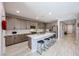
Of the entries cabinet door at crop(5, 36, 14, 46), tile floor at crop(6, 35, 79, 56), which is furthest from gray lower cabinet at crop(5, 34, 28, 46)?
tile floor at crop(6, 35, 79, 56)

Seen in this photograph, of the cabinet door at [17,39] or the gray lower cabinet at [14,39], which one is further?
the cabinet door at [17,39]

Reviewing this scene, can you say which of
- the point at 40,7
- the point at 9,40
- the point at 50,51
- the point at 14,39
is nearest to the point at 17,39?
the point at 14,39

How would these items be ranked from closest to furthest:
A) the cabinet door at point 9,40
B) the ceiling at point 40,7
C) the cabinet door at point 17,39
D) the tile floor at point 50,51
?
the ceiling at point 40,7 → the tile floor at point 50,51 → the cabinet door at point 9,40 → the cabinet door at point 17,39

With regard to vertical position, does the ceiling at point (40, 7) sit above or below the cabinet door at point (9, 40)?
above

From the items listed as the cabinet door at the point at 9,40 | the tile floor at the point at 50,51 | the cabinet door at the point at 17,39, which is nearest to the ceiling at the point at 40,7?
the cabinet door at the point at 9,40

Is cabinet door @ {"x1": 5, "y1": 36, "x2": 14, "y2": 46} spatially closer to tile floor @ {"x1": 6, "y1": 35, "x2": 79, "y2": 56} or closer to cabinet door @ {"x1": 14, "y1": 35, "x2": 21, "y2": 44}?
cabinet door @ {"x1": 14, "y1": 35, "x2": 21, "y2": 44}

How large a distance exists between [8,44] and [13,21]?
5.75 feet

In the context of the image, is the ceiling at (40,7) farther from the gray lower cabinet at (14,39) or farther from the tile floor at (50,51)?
the tile floor at (50,51)

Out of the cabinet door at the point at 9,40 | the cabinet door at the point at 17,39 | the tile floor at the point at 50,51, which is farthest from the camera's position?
the cabinet door at the point at 17,39

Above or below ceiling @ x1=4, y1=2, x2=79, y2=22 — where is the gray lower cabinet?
below

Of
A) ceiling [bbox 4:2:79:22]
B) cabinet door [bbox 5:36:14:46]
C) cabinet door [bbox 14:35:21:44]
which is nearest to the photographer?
ceiling [bbox 4:2:79:22]

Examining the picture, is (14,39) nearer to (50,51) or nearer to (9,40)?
(9,40)

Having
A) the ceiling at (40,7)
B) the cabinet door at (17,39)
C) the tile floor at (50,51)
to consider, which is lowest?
the tile floor at (50,51)

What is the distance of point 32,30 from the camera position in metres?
8.00
